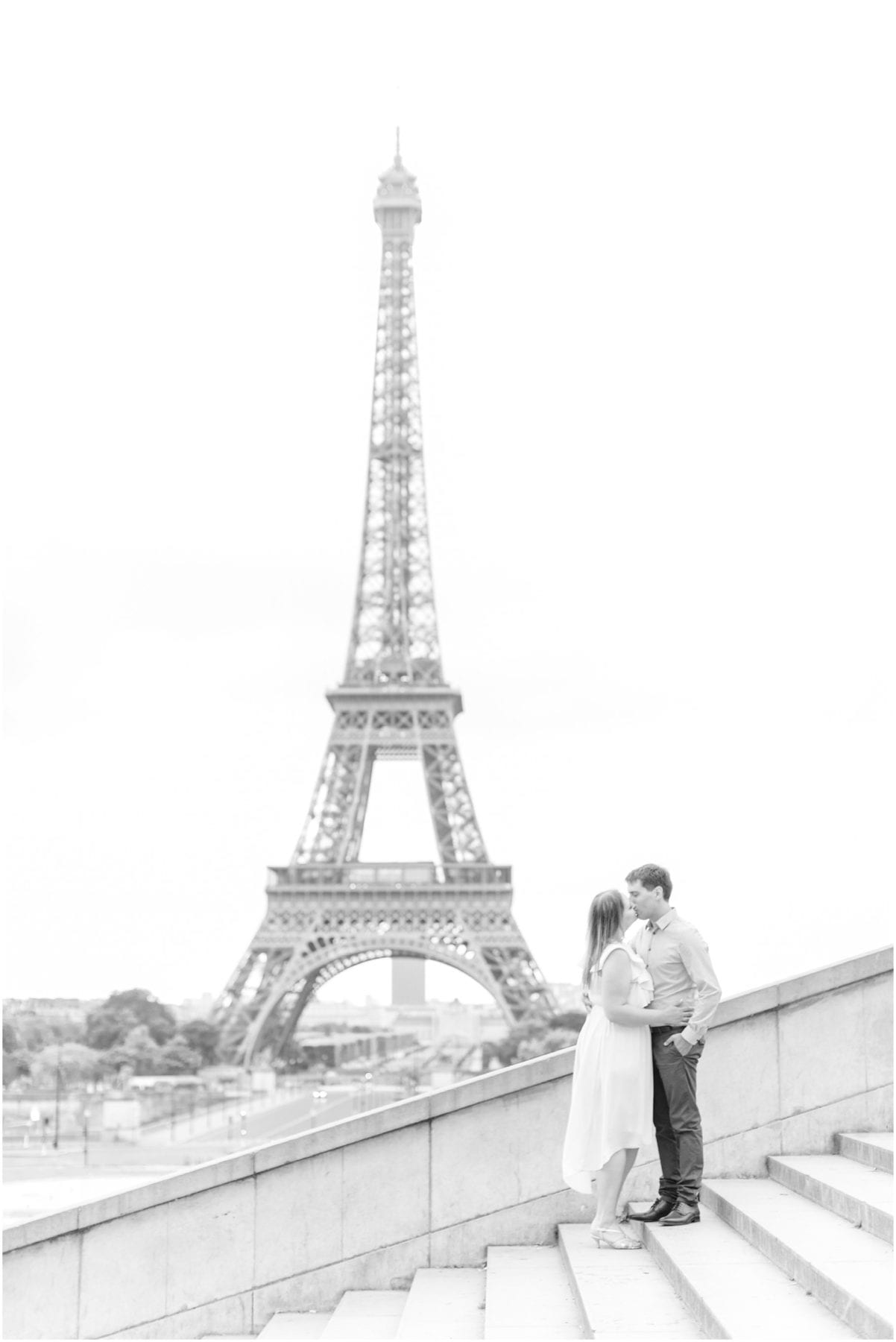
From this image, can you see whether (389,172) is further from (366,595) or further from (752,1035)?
(752,1035)

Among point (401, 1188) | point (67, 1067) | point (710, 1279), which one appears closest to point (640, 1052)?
point (710, 1279)

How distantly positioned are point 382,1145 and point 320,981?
171 ft

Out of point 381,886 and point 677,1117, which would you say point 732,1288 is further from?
point 381,886

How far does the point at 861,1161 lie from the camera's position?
28.1ft

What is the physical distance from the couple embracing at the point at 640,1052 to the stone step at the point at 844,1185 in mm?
635

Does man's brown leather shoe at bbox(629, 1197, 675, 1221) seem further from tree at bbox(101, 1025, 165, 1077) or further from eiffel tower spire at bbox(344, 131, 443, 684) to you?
tree at bbox(101, 1025, 165, 1077)

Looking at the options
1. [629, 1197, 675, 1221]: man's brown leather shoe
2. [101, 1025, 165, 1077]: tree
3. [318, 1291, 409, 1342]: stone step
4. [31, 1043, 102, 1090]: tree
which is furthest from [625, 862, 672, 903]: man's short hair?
[31, 1043, 102, 1090]: tree

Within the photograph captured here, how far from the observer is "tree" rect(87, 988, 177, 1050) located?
87625 millimetres

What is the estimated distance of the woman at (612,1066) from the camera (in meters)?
7.63

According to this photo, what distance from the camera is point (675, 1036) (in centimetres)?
762

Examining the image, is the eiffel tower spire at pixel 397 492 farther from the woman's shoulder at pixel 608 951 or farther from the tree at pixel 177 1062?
the woman's shoulder at pixel 608 951

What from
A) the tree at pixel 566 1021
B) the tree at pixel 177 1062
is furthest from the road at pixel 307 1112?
the tree at pixel 177 1062

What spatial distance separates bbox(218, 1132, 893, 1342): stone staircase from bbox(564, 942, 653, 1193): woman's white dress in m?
0.45

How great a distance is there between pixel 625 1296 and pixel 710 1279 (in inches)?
15.7
